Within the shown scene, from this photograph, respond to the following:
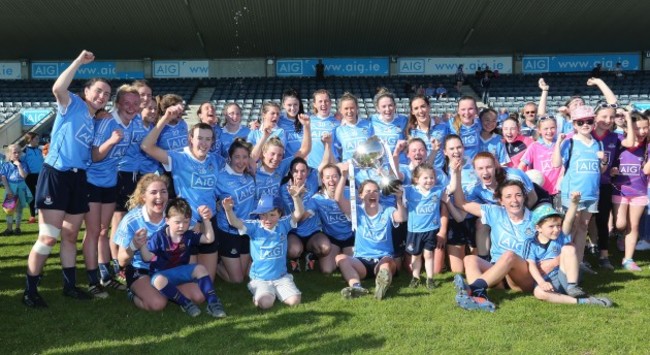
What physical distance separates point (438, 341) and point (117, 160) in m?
3.31

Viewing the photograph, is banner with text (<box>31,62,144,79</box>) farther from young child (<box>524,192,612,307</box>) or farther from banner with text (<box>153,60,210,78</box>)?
young child (<box>524,192,612,307</box>)

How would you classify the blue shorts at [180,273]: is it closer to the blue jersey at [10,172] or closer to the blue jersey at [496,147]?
the blue jersey at [496,147]

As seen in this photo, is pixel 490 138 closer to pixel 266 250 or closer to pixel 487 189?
pixel 487 189

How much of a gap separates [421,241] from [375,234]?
45 cm

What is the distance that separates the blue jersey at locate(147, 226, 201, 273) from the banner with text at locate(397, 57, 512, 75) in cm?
2253

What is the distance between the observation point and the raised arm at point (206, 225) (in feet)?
14.8

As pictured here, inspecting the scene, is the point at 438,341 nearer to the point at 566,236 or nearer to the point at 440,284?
the point at 440,284

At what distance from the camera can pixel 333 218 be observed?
5.78m

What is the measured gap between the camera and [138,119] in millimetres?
5418

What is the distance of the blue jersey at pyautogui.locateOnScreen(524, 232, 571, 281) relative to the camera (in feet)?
15.3

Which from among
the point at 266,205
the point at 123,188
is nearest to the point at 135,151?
the point at 123,188

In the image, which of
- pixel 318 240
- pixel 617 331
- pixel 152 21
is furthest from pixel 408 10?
pixel 617 331

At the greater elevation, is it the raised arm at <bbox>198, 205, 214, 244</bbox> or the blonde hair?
the blonde hair

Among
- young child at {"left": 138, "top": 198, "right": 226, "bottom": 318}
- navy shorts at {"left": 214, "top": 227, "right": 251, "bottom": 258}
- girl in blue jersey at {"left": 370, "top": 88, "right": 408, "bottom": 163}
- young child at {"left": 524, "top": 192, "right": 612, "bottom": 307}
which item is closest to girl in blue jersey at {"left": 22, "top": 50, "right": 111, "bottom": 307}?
young child at {"left": 138, "top": 198, "right": 226, "bottom": 318}
